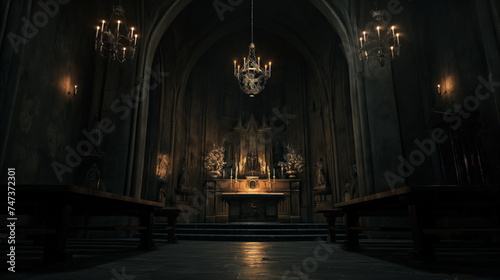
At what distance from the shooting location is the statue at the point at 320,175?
521 inches

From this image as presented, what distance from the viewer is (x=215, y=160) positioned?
1491 cm

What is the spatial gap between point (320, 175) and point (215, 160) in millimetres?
5072

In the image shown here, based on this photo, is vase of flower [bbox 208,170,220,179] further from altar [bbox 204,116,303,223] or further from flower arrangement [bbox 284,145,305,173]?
flower arrangement [bbox 284,145,305,173]

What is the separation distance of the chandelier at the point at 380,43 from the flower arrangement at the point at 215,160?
28.6 ft

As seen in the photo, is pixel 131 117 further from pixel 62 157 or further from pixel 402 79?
pixel 402 79

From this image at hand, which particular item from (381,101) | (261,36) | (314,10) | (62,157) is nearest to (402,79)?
(381,101)

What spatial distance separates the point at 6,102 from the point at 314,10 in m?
12.0

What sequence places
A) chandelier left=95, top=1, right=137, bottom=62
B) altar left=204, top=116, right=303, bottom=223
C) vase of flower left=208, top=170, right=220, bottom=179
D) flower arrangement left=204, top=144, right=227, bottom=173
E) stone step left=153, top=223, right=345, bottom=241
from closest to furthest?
chandelier left=95, top=1, right=137, bottom=62 < stone step left=153, top=223, right=345, bottom=241 < altar left=204, top=116, right=303, bottom=223 < vase of flower left=208, top=170, right=220, bottom=179 < flower arrangement left=204, top=144, right=227, bottom=173

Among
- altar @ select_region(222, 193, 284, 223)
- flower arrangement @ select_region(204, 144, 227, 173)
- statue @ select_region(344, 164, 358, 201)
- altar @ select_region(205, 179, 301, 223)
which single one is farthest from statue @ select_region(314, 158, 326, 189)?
flower arrangement @ select_region(204, 144, 227, 173)

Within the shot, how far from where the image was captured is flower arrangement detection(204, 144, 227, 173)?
14.8 metres

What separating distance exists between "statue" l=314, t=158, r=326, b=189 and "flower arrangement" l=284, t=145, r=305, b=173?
1.12m

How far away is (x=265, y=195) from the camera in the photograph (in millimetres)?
12883

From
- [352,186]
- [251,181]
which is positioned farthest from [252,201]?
[352,186]

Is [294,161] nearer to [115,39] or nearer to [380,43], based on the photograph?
[380,43]
